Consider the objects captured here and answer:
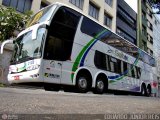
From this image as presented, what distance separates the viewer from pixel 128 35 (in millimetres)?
37156

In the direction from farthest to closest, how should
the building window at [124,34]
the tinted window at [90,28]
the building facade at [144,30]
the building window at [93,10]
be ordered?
the building facade at [144,30]
the building window at [124,34]
the building window at [93,10]
the tinted window at [90,28]

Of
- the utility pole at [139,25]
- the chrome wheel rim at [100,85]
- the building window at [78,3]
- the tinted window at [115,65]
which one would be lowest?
the chrome wheel rim at [100,85]

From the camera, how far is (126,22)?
1446 inches

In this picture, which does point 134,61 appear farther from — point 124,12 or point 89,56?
point 124,12

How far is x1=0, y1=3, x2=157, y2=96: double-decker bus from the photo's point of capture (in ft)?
26.4

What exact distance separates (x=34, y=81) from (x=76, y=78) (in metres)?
1.79

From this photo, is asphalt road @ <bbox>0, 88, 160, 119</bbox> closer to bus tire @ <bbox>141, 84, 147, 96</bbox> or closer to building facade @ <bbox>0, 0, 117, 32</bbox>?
bus tire @ <bbox>141, 84, 147, 96</bbox>

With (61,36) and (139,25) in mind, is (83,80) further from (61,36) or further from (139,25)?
(139,25)

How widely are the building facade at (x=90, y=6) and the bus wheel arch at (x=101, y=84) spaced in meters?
10.3

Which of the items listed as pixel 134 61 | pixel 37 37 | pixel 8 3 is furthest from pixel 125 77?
pixel 8 3

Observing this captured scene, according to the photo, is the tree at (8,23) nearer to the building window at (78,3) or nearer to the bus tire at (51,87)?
the bus tire at (51,87)

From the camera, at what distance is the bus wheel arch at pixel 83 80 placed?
29.9 feet

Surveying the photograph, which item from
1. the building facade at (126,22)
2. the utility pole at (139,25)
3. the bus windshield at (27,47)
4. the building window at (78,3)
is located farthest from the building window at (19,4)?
the utility pole at (139,25)

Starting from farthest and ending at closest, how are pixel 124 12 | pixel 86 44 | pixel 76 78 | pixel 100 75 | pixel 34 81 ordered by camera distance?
pixel 124 12 → pixel 100 75 → pixel 86 44 → pixel 76 78 → pixel 34 81
